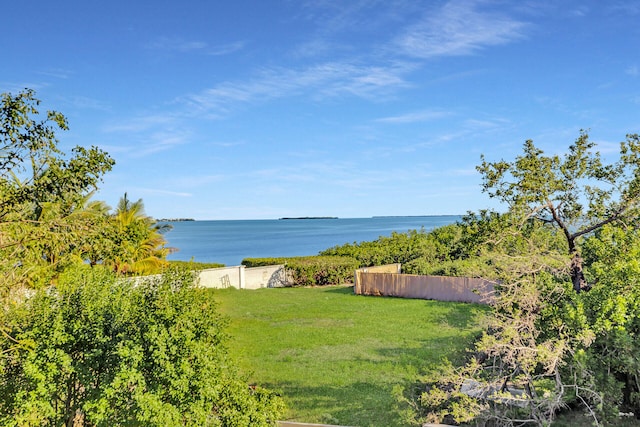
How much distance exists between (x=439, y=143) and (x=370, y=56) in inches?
350

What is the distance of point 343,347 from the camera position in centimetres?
1234

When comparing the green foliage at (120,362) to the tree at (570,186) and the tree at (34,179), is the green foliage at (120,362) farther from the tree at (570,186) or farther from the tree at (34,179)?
the tree at (570,186)

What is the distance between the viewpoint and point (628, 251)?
6023 mm

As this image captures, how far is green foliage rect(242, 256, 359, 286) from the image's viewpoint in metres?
25.9

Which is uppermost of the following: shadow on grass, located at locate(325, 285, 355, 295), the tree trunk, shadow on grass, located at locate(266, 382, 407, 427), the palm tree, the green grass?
the palm tree

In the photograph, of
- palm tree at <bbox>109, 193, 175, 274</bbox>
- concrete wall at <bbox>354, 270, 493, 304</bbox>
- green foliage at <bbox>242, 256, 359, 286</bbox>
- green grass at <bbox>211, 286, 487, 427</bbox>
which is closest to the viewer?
green grass at <bbox>211, 286, 487, 427</bbox>

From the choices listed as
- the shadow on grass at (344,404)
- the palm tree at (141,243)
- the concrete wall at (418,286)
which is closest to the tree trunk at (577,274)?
the shadow on grass at (344,404)

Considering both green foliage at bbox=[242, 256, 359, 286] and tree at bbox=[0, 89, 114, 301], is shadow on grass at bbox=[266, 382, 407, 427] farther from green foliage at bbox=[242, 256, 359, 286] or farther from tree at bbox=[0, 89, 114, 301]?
green foliage at bbox=[242, 256, 359, 286]

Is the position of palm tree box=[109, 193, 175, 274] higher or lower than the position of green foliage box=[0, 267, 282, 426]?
higher

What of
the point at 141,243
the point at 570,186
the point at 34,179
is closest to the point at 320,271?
the point at 141,243

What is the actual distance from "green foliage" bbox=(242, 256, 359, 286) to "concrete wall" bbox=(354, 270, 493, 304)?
3723 mm

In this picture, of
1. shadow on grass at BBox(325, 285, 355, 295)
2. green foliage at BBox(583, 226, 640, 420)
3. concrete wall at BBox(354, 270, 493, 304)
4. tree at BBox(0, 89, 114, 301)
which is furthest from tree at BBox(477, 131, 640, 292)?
shadow on grass at BBox(325, 285, 355, 295)

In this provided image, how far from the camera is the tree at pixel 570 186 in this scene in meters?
7.20

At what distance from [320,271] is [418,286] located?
278 inches
